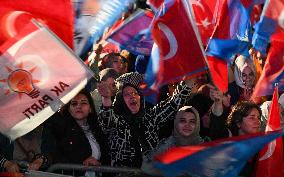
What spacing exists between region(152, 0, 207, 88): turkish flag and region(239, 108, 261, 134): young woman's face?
0.65m

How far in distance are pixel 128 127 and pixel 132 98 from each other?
0.31 metres

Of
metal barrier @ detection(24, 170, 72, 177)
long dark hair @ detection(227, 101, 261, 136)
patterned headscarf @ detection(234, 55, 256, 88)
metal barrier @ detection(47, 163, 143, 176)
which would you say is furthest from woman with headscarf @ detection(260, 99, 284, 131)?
metal barrier @ detection(24, 170, 72, 177)

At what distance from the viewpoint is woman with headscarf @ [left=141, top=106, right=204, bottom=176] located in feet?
22.2

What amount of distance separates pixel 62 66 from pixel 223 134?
1.63 m

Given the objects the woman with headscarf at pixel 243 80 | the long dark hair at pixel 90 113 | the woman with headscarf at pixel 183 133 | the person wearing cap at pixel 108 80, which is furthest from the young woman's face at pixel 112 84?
the woman with headscarf at pixel 243 80

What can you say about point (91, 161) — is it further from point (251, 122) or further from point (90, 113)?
point (251, 122)

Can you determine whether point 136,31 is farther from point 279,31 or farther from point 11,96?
point 11,96

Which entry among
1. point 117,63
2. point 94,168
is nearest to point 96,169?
point 94,168

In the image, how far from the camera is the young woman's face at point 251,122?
7.16 m

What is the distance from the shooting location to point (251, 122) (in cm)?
716

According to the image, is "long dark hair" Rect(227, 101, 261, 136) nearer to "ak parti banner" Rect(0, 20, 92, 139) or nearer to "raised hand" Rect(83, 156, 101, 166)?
"raised hand" Rect(83, 156, 101, 166)

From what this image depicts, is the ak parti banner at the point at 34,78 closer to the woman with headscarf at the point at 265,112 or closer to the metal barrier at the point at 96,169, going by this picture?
the metal barrier at the point at 96,169

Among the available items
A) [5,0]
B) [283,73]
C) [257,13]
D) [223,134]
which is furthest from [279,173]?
[257,13]

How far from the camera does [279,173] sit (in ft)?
22.4
